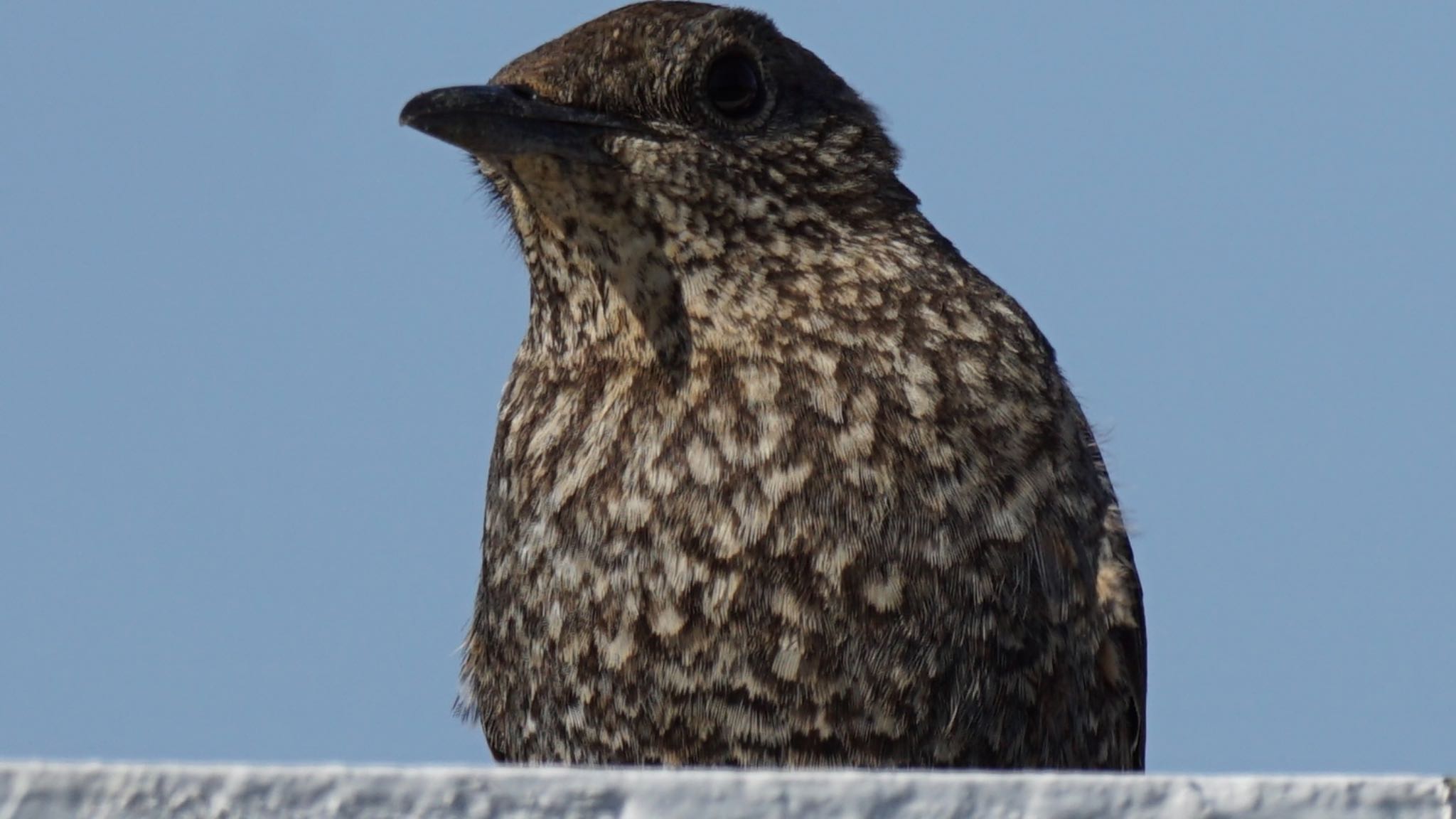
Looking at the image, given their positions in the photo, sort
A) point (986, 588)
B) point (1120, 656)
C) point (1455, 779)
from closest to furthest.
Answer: point (1455, 779) → point (986, 588) → point (1120, 656)

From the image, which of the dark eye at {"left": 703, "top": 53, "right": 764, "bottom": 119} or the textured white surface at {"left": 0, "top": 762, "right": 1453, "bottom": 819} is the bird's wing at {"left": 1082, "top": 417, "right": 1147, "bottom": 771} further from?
the textured white surface at {"left": 0, "top": 762, "right": 1453, "bottom": 819}

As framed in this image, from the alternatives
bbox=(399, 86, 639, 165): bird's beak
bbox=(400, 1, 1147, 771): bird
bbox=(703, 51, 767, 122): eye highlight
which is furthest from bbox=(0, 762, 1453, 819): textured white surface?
bbox=(703, 51, 767, 122): eye highlight

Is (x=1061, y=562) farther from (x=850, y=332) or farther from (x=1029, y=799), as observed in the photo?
(x=1029, y=799)

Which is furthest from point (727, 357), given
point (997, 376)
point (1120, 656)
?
point (1120, 656)

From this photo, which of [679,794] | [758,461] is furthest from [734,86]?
[679,794]

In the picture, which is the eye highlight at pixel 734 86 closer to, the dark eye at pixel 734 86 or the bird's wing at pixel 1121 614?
the dark eye at pixel 734 86

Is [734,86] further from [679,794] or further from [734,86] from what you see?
[679,794]
